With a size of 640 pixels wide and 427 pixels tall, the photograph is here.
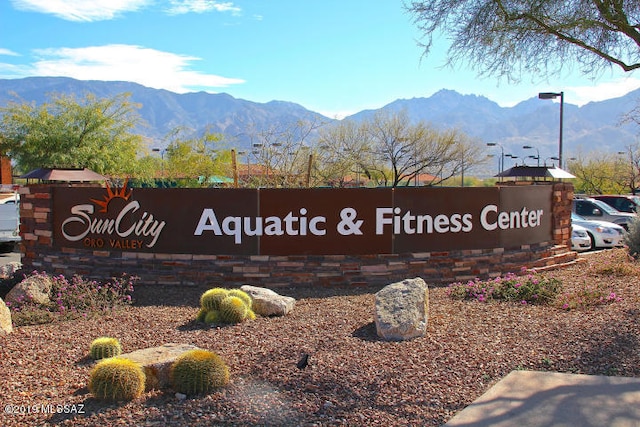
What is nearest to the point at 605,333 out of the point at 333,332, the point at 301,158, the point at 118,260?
the point at 333,332

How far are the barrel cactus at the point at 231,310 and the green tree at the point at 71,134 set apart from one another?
928 inches

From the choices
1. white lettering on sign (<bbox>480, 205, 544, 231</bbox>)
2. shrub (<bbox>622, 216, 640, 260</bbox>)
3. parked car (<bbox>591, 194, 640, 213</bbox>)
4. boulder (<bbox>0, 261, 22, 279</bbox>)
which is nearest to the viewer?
white lettering on sign (<bbox>480, 205, 544, 231</bbox>)

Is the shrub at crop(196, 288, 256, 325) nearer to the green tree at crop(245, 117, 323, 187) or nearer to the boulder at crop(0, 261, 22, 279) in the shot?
the boulder at crop(0, 261, 22, 279)

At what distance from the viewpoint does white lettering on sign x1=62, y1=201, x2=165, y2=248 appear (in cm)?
1021

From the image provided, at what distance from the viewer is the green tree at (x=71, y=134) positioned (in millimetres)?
29656

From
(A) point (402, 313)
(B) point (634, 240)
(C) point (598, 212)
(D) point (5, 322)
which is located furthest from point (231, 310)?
(C) point (598, 212)

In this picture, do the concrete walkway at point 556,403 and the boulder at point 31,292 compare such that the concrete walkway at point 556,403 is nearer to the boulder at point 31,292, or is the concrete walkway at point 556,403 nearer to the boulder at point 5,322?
the boulder at point 5,322

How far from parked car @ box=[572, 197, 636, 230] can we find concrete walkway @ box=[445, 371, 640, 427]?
639 inches

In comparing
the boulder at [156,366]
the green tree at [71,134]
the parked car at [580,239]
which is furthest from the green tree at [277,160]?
the green tree at [71,134]

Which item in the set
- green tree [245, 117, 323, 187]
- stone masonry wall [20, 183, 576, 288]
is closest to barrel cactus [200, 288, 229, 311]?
stone masonry wall [20, 183, 576, 288]

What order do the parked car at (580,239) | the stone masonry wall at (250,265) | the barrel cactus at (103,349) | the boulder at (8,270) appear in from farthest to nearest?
the parked car at (580,239) → the boulder at (8,270) → the stone masonry wall at (250,265) → the barrel cactus at (103,349)

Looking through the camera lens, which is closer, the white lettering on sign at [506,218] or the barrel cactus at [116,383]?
the barrel cactus at [116,383]

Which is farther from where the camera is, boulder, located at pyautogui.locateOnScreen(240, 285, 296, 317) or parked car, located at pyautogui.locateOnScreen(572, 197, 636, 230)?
parked car, located at pyautogui.locateOnScreen(572, 197, 636, 230)

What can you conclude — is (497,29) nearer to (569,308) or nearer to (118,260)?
(569,308)
